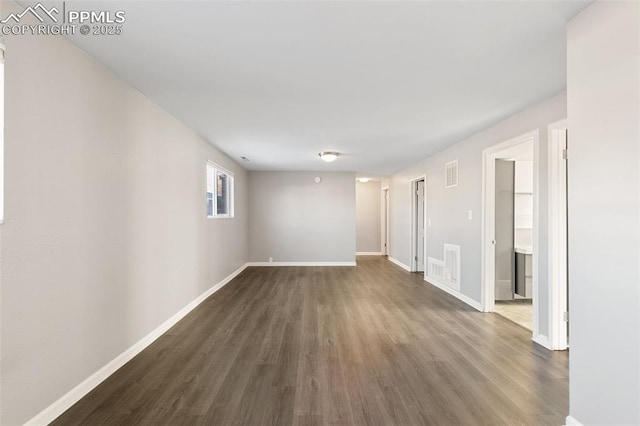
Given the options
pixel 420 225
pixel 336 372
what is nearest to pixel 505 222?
pixel 420 225

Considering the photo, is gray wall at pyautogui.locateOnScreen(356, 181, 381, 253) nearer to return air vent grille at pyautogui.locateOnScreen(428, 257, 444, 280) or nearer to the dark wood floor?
return air vent grille at pyautogui.locateOnScreen(428, 257, 444, 280)

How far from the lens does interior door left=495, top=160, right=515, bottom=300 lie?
465 centimetres

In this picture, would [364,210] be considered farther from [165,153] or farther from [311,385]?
[311,385]

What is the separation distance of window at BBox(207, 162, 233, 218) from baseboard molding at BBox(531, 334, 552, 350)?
4.66 meters

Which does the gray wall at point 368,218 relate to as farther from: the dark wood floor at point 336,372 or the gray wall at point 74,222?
the gray wall at point 74,222

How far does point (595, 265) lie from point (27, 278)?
10.2ft

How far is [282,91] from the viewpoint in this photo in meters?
2.84

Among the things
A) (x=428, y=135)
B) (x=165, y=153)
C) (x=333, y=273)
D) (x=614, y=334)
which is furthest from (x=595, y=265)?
(x=333, y=273)

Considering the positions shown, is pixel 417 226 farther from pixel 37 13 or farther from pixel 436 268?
pixel 37 13

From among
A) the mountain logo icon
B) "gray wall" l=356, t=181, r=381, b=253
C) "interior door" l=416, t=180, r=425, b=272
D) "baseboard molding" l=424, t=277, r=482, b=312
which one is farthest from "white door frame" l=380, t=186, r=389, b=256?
the mountain logo icon

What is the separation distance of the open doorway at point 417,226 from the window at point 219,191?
4.02 metres

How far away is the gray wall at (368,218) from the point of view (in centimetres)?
1032

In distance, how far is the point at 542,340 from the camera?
309 cm

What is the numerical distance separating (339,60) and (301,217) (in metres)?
6.02
